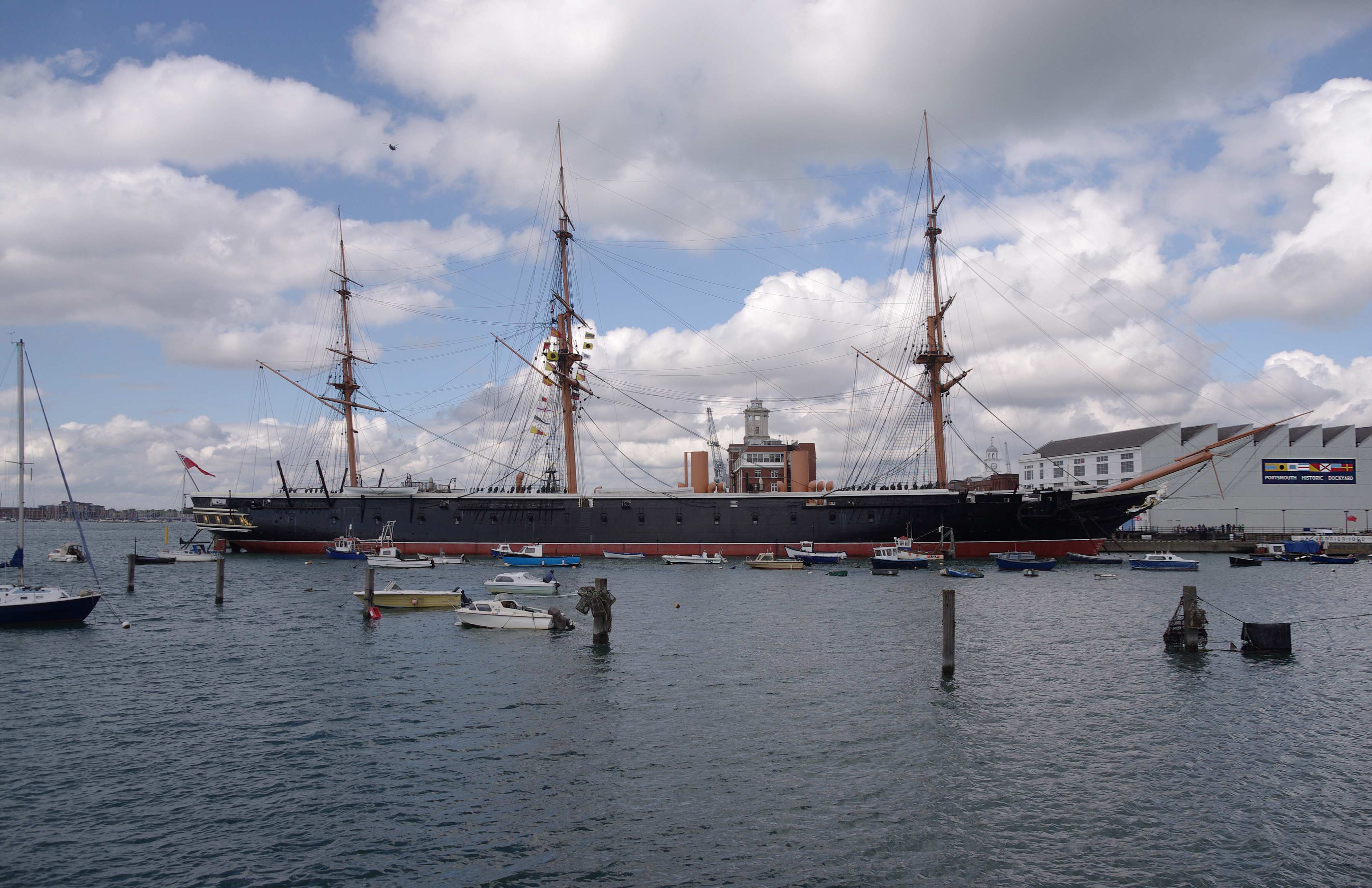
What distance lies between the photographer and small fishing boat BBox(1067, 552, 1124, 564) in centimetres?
6097

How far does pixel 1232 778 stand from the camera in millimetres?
15023

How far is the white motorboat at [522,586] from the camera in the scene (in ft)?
129

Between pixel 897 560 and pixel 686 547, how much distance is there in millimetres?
19857

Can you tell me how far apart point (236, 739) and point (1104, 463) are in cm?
10625

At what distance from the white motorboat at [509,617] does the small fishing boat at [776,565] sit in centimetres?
2916

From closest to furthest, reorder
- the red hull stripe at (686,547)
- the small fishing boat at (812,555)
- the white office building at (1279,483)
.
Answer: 1. the small fishing boat at (812,555)
2. the red hull stripe at (686,547)
3. the white office building at (1279,483)

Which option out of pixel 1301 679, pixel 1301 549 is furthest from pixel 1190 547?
pixel 1301 679

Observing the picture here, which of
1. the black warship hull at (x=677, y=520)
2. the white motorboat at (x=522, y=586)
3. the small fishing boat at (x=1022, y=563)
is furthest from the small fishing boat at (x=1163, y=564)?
the white motorboat at (x=522, y=586)

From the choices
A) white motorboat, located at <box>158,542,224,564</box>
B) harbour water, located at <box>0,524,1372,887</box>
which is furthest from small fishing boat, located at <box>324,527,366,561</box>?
harbour water, located at <box>0,524,1372,887</box>

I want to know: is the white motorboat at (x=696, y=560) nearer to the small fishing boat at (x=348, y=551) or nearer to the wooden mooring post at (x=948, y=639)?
the small fishing boat at (x=348, y=551)

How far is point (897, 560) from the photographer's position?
55469 millimetres

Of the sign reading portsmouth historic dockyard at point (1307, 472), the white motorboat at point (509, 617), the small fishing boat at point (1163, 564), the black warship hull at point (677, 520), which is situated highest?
the sign reading portsmouth historic dockyard at point (1307, 472)

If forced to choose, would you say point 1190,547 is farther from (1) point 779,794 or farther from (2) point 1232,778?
(1) point 779,794

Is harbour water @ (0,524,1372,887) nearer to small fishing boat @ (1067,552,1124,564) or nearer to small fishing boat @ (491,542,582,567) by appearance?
small fishing boat @ (491,542,582,567)
